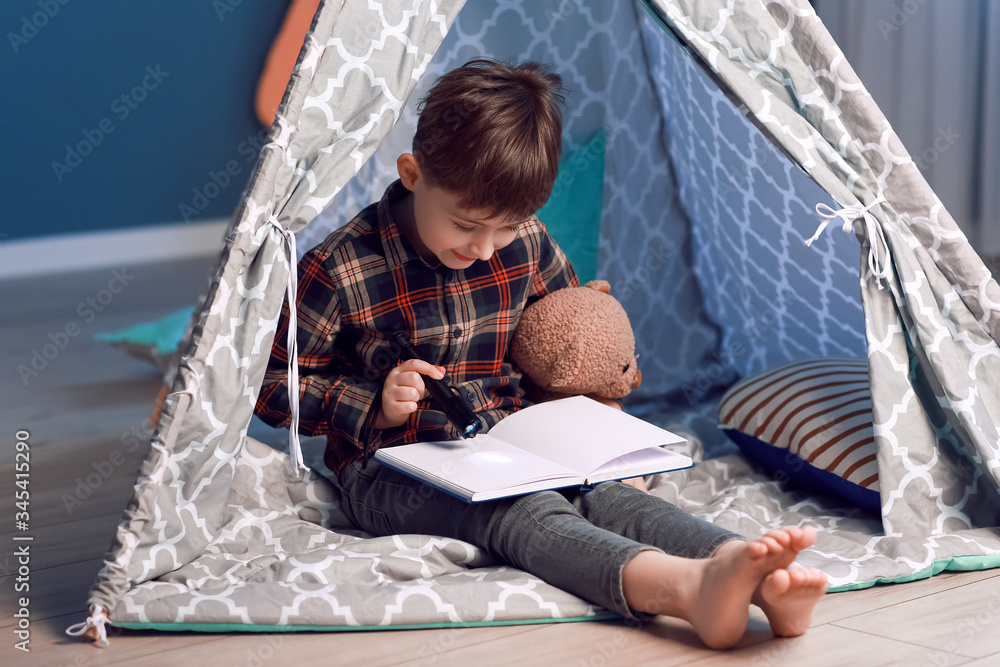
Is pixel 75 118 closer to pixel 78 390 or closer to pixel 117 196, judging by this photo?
pixel 117 196

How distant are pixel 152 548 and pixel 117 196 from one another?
11.7 feet

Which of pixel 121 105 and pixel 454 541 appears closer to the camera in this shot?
pixel 454 541

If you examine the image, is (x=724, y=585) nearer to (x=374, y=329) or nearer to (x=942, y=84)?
(x=374, y=329)

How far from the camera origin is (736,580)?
95 centimetres

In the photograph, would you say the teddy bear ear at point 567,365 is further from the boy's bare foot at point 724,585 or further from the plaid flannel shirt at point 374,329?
the boy's bare foot at point 724,585

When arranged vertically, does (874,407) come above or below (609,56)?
below

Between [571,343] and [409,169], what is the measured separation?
1.29ft

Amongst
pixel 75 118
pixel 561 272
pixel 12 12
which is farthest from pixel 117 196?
pixel 561 272

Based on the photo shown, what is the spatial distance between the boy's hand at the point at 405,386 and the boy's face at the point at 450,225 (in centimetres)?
15

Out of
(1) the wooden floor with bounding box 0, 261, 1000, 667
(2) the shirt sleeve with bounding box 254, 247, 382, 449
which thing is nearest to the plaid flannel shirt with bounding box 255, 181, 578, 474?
(2) the shirt sleeve with bounding box 254, 247, 382, 449

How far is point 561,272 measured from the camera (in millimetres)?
1589

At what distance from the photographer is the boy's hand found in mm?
1247

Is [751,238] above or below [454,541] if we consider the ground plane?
above

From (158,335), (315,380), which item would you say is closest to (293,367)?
(315,380)
